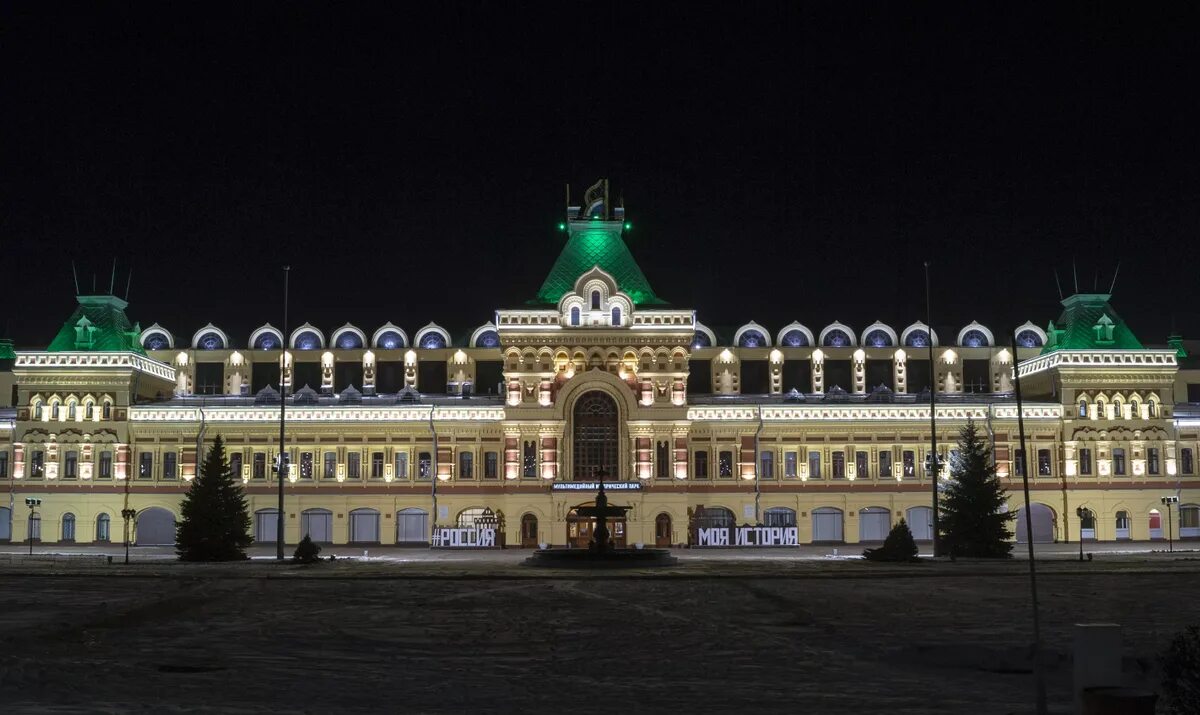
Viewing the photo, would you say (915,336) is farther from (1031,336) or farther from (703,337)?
(703,337)

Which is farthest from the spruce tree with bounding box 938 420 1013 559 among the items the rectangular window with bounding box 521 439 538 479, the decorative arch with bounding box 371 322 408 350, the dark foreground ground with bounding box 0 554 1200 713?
the decorative arch with bounding box 371 322 408 350

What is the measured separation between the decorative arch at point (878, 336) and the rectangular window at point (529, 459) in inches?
1048

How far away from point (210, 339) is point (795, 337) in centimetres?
4223

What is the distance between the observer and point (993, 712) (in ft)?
56.5

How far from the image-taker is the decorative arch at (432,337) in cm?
8431

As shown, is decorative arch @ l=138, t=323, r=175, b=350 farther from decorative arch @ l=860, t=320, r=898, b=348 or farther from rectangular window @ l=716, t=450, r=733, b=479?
decorative arch @ l=860, t=320, r=898, b=348

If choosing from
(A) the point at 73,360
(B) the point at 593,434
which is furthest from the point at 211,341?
(B) the point at 593,434

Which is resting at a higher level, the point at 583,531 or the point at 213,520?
the point at 213,520

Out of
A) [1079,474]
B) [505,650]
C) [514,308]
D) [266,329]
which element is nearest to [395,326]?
[266,329]

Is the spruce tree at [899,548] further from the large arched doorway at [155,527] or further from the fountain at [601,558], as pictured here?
the large arched doorway at [155,527]

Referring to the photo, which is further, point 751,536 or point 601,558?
point 751,536

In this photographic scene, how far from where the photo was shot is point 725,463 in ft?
241

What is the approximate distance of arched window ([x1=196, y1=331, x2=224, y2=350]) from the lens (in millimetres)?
84875

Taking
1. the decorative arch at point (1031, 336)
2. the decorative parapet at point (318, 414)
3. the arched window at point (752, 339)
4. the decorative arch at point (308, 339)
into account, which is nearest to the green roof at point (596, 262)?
the decorative parapet at point (318, 414)
